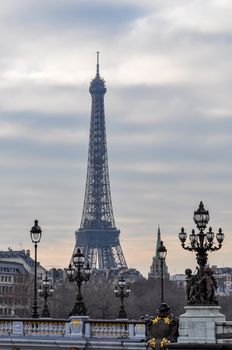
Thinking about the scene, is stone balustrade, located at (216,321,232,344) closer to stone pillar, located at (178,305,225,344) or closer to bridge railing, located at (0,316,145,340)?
stone pillar, located at (178,305,225,344)

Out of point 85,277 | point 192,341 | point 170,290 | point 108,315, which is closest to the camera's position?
point 192,341

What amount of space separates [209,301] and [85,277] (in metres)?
17.5

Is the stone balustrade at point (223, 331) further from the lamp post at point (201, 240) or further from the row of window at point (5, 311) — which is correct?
the row of window at point (5, 311)

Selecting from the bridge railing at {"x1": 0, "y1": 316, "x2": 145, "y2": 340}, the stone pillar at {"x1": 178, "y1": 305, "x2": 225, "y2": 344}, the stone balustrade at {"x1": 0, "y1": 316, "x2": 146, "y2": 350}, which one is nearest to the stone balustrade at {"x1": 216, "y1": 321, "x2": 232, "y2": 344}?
the stone pillar at {"x1": 178, "y1": 305, "x2": 225, "y2": 344}

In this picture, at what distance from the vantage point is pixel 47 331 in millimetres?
43062

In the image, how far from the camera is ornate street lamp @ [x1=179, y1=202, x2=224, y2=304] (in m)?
39.7

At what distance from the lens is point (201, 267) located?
40281 mm

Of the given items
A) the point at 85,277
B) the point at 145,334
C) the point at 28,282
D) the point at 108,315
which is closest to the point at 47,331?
the point at 145,334

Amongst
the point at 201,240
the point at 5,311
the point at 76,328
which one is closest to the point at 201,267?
the point at 201,240

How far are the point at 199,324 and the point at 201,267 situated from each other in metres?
2.20

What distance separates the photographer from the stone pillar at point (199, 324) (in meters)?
38.7

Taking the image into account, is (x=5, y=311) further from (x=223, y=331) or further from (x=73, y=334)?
(x=223, y=331)

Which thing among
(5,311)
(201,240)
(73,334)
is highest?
(5,311)

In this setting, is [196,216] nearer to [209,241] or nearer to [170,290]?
[209,241]
